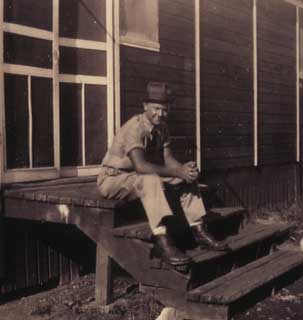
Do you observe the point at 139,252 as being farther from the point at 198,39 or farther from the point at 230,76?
the point at 230,76

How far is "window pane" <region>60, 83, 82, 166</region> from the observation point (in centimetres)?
643

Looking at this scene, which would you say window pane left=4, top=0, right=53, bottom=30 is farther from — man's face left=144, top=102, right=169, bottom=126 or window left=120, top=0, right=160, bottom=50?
man's face left=144, top=102, right=169, bottom=126

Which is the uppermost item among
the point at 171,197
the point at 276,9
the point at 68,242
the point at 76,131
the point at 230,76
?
the point at 276,9

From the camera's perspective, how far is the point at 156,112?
512cm

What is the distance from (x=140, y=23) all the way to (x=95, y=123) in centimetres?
173

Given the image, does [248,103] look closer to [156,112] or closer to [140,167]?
[156,112]

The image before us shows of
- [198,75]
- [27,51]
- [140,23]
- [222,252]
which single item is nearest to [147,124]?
[222,252]

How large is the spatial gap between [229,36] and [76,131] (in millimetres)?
4241

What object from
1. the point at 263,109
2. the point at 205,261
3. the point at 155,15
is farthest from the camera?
the point at 263,109

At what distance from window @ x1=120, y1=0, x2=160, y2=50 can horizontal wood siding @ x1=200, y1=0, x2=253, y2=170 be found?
51.1 inches

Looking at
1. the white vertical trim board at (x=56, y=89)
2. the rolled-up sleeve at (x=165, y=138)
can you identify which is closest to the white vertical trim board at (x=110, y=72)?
the white vertical trim board at (x=56, y=89)

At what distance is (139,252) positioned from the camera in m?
4.77

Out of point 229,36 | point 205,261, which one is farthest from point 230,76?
point 205,261

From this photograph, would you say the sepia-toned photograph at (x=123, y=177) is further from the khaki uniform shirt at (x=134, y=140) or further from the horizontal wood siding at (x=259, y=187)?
the horizontal wood siding at (x=259, y=187)
